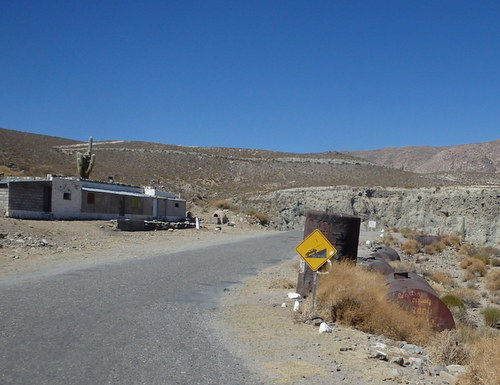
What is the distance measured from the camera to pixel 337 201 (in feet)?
244

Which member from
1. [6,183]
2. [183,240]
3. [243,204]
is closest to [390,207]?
[243,204]

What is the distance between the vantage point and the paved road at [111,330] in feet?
20.8

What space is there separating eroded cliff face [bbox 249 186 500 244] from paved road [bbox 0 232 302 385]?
5396 centimetres

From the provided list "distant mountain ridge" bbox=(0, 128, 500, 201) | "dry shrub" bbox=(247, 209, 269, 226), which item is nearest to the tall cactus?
"dry shrub" bbox=(247, 209, 269, 226)

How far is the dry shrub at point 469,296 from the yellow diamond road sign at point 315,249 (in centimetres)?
1090

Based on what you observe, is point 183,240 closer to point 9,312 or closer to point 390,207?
point 9,312

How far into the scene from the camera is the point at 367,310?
9797 mm

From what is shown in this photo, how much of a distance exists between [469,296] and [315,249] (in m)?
12.1

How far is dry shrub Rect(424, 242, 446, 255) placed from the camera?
3862cm

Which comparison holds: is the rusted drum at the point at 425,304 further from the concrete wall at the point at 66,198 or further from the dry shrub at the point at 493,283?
the concrete wall at the point at 66,198

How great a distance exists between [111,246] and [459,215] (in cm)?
5212

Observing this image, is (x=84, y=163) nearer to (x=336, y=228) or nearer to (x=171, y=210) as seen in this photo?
(x=171, y=210)

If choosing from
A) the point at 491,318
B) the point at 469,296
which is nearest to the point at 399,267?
the point at 469,296

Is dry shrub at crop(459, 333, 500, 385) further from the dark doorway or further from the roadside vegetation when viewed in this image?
the dark doorway
